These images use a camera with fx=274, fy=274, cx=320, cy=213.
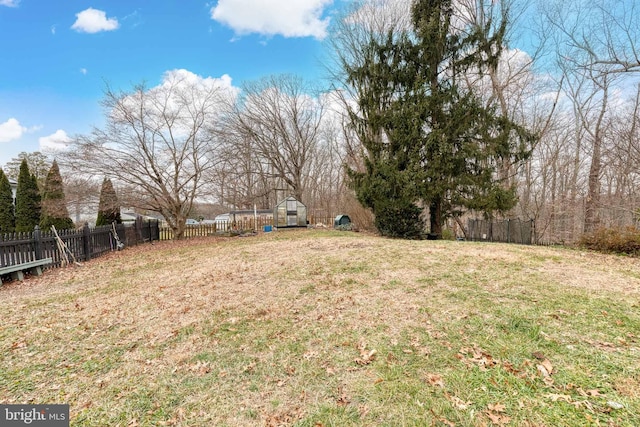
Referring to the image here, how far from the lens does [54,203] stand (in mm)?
12141

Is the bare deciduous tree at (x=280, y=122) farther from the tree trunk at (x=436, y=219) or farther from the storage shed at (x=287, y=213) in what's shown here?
the tree trunk at (x=436, y=219)

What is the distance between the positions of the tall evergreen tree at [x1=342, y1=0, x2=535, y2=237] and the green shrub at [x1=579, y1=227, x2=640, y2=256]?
2.59m

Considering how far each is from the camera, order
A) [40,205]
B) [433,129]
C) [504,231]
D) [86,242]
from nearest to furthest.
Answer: [86,242]
[433,129]
[504,231]
[40,205]

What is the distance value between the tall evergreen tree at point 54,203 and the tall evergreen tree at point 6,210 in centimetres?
348

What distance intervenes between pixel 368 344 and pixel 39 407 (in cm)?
293

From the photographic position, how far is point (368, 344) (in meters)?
2.96

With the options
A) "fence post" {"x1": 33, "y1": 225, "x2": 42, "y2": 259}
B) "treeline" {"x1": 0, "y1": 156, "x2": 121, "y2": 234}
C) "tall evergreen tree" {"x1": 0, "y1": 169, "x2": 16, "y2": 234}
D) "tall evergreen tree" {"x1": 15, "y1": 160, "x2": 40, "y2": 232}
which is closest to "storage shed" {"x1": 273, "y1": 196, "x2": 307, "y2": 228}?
"treeline" {"x1": 0, "y1": 156, "x2": 121, "y2": 234}

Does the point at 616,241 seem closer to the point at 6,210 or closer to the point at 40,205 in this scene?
the point at 40,205

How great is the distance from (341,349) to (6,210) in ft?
70.7

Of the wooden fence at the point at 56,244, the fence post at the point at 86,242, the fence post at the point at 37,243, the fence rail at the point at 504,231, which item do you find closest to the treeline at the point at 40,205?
the wooden fence at the point at 56,244

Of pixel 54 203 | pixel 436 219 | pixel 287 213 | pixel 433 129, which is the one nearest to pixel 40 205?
pixel 54 203

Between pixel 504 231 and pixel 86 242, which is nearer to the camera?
pixel 86 242

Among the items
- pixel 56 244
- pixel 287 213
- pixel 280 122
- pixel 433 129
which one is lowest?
pixel 56 244

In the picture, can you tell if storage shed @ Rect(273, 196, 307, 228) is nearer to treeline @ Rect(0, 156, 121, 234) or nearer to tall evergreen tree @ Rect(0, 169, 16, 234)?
treeline @ Rect(0, 156, 121, 234)
